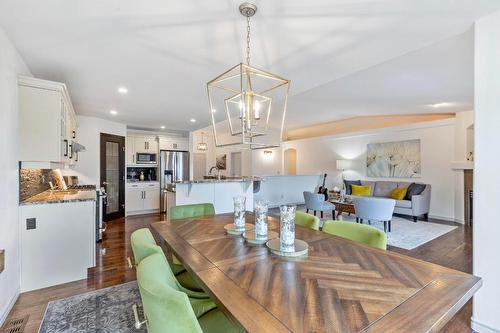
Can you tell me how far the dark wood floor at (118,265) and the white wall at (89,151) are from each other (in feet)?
3.95

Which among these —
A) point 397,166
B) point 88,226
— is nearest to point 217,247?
point 88,226

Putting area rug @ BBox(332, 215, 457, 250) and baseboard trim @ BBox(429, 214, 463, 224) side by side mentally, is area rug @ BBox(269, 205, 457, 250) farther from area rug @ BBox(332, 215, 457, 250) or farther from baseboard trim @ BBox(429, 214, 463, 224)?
baseboard trim @ BBox(429, 214, 463, 224)

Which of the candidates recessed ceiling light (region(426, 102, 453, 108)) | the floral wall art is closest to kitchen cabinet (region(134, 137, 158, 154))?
the floral wall art

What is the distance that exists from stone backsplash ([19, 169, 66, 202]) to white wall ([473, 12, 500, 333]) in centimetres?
417

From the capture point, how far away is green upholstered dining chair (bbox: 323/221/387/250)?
1629mm

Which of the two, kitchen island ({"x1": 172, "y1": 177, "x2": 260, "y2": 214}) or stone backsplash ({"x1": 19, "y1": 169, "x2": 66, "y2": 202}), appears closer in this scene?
stone backsplash ({"x1": 19, "y1": 169, "x2": 66, "y2": 202})

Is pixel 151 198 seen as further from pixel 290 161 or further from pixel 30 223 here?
pixel 290 161

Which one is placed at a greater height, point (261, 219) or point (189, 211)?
point (261, 219)

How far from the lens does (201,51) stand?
95.5 inches

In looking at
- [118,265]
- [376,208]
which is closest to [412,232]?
[376,208]

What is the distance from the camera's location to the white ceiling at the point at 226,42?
1.76 m

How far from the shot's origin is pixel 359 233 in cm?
178

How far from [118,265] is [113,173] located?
3.43 m

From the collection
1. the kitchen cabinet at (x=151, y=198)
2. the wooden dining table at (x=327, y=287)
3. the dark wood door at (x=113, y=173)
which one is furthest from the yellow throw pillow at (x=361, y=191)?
the dark wood door at (x=113, y=173)
